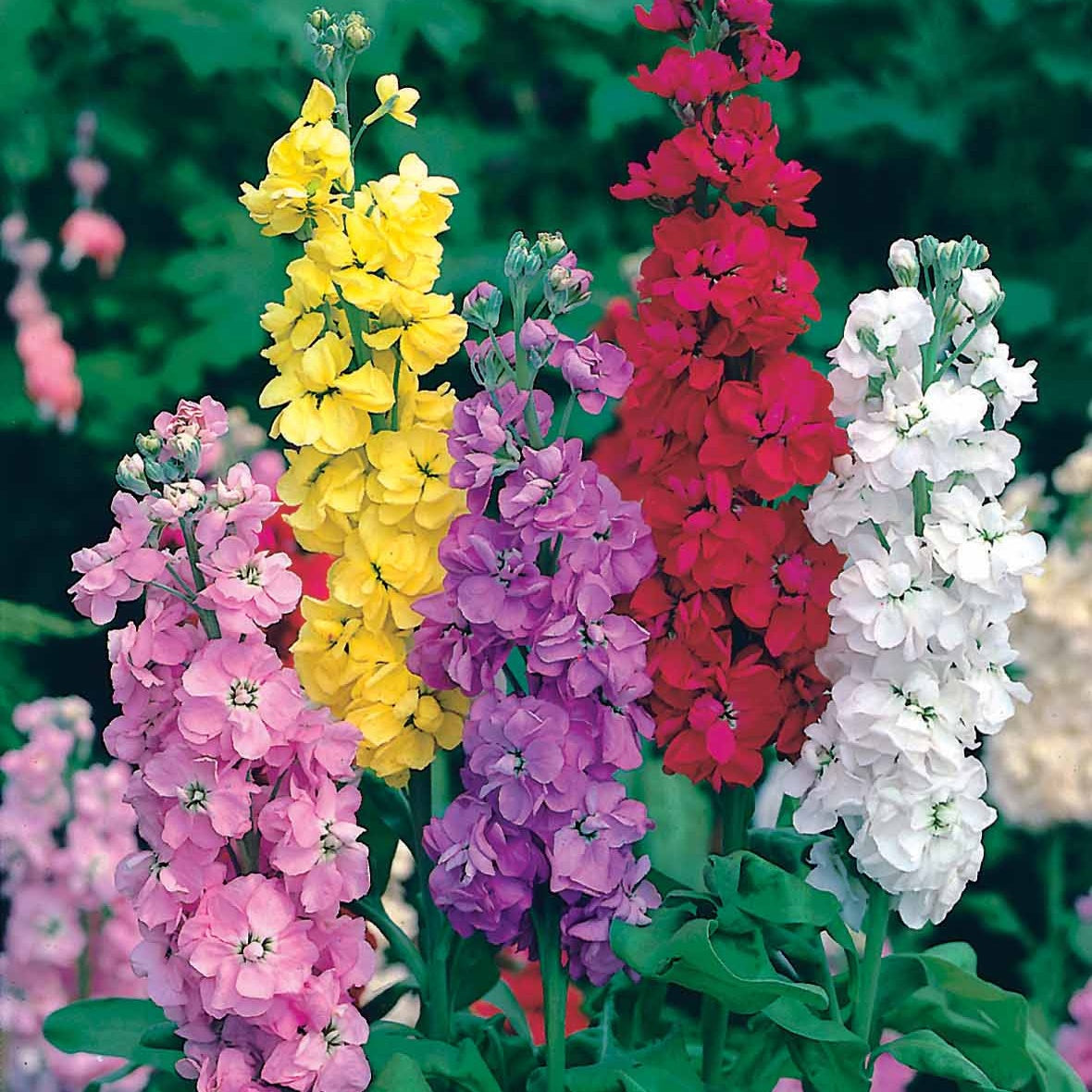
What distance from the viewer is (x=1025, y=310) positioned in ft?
8.68

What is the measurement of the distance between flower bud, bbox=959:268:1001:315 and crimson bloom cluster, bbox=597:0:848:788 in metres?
0.09

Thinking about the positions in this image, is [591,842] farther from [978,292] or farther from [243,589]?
[978,292]

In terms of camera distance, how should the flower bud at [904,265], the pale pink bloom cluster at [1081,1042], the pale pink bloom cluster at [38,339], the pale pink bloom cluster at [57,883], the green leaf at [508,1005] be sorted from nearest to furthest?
1. the flower bud at [904,265]
2. the green leaf at [508,1005]
3. the pale pink bloom cluster at [57,883]
4. the pale pink bloom cluster at [1081,1042]
5. the pale pink bloom cluster at [38,339]

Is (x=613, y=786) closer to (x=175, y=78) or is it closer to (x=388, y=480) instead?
(x=388, y=480)

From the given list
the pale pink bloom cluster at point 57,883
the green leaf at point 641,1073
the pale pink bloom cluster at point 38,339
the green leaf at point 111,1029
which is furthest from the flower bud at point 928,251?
the pale pink bloom cluster at point 38,339

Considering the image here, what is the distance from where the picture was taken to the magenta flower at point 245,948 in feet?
3.26

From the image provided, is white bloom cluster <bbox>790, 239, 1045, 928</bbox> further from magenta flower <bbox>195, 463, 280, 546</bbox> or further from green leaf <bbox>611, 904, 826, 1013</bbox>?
magenta flower <bbox>195, 463, 280, 546</bbox>

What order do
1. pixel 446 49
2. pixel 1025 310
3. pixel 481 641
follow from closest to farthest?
1. pixel 481 641
2. pixel 446 49
3. pixel 1025 310

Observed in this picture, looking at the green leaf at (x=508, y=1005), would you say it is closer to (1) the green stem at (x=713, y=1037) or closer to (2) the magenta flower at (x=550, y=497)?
(1) the green stem at (x=713, y=1037)

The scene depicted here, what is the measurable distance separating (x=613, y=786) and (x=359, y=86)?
186 cm

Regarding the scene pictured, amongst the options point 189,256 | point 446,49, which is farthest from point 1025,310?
point 189,256

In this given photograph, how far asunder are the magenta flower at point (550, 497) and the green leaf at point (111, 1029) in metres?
0.44

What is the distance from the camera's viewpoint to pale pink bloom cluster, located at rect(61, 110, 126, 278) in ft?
8.20

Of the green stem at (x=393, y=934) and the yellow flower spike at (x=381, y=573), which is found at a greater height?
the yellow flower spike at (x=381, y=573)
